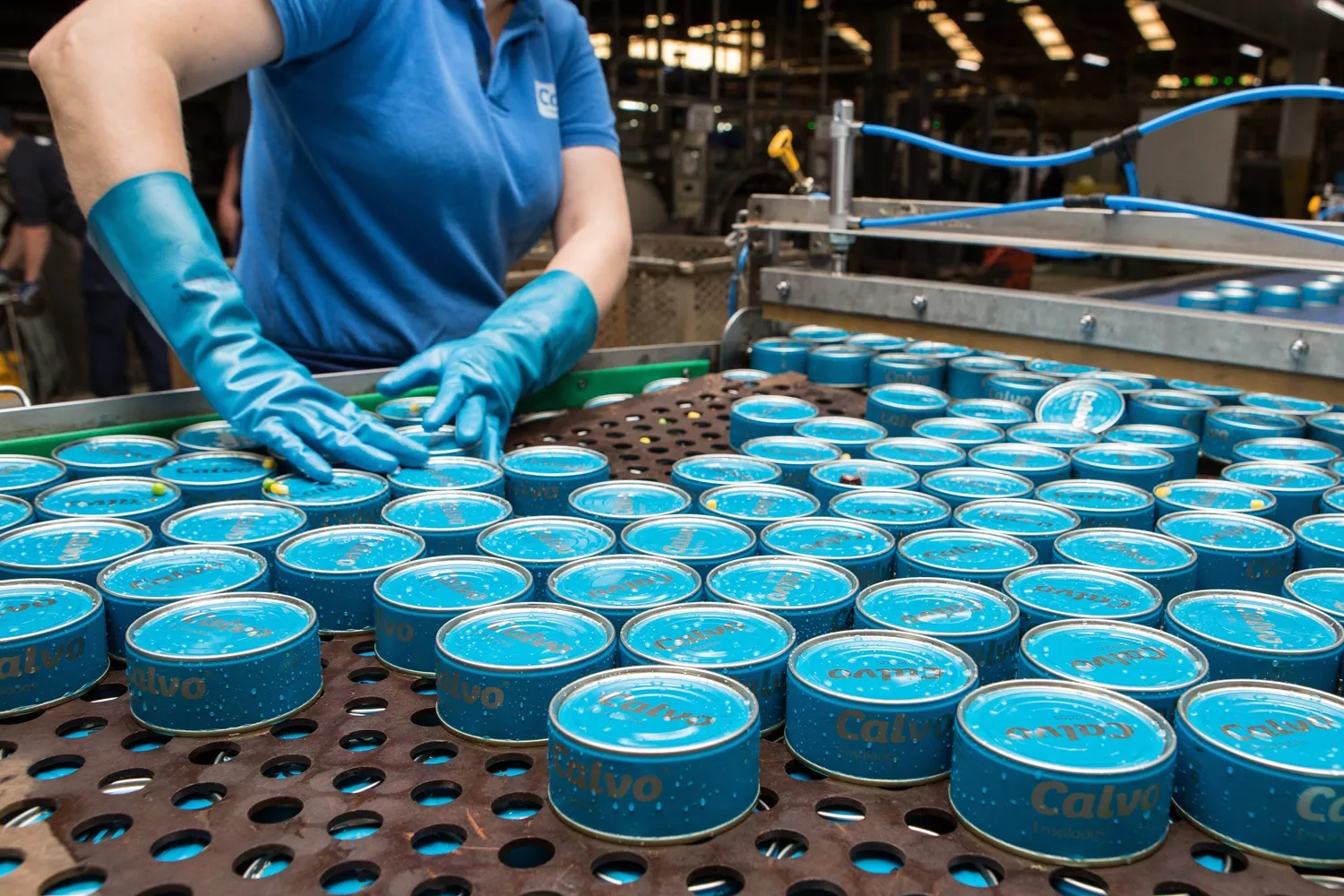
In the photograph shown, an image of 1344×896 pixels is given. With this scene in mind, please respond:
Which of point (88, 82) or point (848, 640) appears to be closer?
point (848, 640)

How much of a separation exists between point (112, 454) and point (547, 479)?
628mm

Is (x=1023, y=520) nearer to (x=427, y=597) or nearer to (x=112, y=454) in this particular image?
(x=427, y=597)

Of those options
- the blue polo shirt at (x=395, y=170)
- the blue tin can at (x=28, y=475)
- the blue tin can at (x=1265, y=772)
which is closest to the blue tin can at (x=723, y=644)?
the blue tin can at (x=1265, y=772)

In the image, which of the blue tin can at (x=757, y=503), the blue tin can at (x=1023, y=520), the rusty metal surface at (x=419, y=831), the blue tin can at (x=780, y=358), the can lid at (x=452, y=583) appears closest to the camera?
the rusty metal surface at (x=419, y=831)

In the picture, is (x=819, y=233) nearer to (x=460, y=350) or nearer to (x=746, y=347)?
(x=746, y=347)

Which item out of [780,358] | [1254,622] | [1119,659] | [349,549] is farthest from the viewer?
[780,358]

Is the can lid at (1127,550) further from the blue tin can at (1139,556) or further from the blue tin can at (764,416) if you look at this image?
the blue tin can at (764,416)

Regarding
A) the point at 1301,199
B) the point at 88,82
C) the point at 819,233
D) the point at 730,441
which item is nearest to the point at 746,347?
the point at 819,233

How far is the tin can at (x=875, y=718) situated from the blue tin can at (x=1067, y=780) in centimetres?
3

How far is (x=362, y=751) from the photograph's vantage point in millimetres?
906

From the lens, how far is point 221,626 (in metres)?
0.99

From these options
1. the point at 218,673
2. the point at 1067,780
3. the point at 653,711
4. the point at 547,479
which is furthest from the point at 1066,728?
the point at 547,479

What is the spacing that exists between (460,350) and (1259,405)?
1.42 m

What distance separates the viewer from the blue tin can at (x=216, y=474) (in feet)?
4.56
